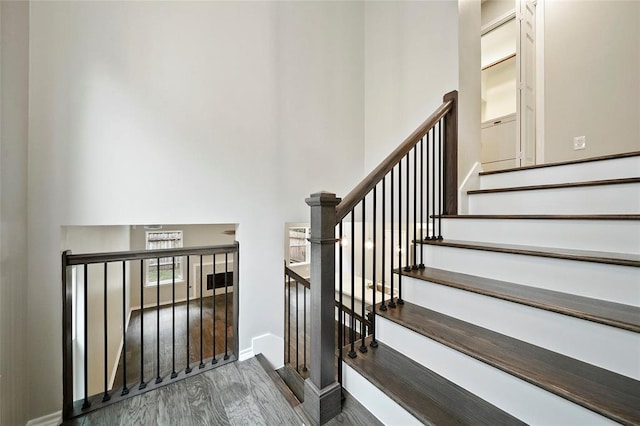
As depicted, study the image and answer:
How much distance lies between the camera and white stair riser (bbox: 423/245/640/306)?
105cm

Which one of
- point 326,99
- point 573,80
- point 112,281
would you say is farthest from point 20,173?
point 573,80

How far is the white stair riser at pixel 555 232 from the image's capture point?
3.98ft

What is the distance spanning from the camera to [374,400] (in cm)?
116

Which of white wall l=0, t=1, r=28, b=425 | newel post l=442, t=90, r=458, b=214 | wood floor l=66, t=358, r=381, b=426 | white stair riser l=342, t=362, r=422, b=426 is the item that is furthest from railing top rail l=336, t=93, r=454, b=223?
white wall l=0, t=1, r=28, b=425

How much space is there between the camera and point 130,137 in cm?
183

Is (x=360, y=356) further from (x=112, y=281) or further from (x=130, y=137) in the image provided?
(x=112, y=281)

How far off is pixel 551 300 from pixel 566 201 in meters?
0.82

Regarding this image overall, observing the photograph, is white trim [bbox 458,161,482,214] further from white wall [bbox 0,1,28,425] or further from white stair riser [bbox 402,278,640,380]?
A: white wall [bbox 0,1,28,425]

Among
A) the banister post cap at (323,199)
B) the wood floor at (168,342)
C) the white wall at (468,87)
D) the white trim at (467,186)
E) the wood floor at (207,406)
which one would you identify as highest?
the white wall at (468,87)

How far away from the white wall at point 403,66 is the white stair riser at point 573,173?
940mm

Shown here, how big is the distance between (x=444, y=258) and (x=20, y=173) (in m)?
2.74

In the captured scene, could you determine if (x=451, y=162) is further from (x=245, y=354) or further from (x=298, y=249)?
(x=298, y=249)

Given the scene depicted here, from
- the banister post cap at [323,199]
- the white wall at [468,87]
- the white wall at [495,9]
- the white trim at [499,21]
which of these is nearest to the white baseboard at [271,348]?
the banister post cap at [323,199]

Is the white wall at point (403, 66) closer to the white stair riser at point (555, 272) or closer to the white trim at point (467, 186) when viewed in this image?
the white trim at point (467, 186)
